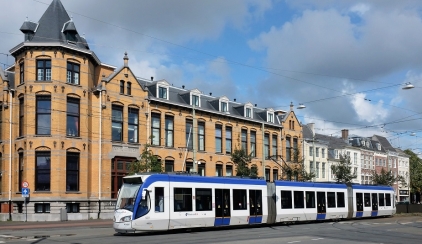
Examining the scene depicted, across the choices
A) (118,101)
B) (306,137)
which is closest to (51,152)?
(118,101)

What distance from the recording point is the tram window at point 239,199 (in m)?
29.3

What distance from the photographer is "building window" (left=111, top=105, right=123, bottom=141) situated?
4441 cm

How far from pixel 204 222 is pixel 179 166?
2281 centimetres

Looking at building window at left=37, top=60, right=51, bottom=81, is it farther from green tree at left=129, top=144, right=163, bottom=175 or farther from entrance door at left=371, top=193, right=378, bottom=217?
entrance door at left=371, top=193, right=378, bottom=217

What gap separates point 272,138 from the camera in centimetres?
6216

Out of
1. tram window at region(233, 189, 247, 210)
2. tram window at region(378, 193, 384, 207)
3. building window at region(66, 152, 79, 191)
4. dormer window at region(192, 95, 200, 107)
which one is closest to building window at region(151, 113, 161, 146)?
dormer window at region(192, 95, 200, 107)

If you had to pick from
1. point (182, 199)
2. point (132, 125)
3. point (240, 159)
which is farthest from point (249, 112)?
point (182, 199)

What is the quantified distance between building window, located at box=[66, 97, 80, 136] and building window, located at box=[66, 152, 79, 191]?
1.73 m

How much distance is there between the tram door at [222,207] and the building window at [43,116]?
18028 mm

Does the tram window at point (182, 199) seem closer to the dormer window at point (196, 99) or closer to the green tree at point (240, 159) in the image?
the green tree at point (240, 159)

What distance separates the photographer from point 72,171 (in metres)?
41.3

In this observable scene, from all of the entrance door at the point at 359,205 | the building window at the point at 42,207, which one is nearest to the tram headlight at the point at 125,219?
the building window at the point at 42,207

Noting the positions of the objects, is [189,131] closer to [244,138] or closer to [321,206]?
[244,138]

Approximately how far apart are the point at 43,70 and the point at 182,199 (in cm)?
2031
